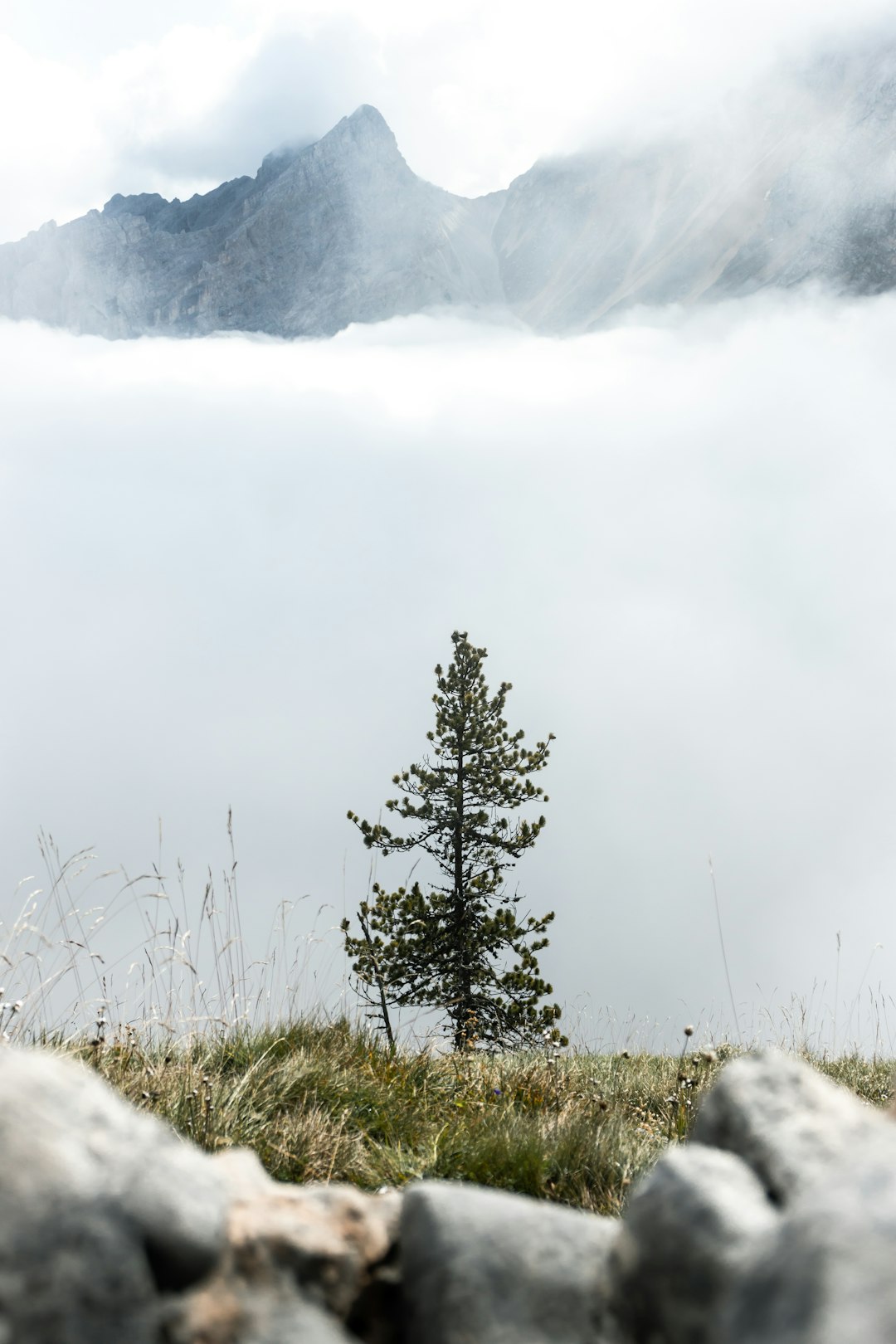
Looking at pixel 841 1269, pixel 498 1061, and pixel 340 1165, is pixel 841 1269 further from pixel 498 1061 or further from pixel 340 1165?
pixel 498 1061

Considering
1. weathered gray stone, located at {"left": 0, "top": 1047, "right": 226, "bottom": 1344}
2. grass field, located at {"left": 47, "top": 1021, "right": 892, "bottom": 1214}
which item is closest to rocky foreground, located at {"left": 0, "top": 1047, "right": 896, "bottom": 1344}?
weathered gray stone, located at {"left": 0, "top": 1047, "right": 226, "bottom": 1344}

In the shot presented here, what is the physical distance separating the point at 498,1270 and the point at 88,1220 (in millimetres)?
732

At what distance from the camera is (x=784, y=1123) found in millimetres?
1812

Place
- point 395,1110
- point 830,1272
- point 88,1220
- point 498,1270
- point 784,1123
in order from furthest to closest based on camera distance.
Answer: point 395,1110 → point 784,1123 → point 498,1270 → point 88,1220 → point 830,1272

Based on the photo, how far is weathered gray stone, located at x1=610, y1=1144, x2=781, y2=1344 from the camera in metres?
1.46

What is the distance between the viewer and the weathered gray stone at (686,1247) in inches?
57.6

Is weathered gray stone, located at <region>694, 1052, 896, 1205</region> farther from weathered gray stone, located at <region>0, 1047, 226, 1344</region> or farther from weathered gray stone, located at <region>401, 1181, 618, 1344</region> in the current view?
weathered gray stone, located at <region>0, 1047, 226, 1344</region>

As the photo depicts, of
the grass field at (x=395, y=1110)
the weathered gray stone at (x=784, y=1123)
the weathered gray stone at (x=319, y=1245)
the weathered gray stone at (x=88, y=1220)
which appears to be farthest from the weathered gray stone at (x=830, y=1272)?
the grass field at (x=395, y=1110)

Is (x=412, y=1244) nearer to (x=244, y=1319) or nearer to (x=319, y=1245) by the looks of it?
(x=319, y=1245)

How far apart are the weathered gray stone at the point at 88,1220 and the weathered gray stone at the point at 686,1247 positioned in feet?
2.45

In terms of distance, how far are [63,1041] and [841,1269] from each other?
15.8ft

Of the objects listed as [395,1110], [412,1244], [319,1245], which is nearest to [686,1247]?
[412,1244]

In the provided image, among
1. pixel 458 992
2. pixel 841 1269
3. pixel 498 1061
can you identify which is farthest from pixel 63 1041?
pixel 458 992

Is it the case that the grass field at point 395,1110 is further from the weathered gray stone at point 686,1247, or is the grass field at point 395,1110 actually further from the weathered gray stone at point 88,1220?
the weathered gray stone at point 88,1220
